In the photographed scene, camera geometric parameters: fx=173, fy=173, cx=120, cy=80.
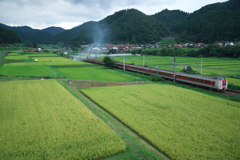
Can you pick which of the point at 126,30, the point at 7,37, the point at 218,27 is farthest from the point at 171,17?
the point at 7,37

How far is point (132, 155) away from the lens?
8578 millimetres

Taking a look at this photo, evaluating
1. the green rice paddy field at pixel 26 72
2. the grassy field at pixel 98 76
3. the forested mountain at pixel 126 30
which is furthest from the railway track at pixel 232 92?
the forested mountain at pixel 126 30

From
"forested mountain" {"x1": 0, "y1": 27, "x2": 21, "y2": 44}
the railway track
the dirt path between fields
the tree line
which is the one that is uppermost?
"forested mountain" {"x1": 0, "y1": 27, "x2": 21, "y2": 44}

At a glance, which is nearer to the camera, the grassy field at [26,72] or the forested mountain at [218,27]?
the grassy field at [26,72]

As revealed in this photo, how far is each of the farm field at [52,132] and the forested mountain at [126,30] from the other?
121 m

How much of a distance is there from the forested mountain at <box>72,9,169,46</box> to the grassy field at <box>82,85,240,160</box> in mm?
115335

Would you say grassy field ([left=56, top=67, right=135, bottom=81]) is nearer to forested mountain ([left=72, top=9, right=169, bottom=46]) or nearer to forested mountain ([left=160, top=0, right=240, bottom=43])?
forested mountain ([left=160, top=0, right=240, bottom=43])

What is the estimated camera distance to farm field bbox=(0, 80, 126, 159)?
8.29 m

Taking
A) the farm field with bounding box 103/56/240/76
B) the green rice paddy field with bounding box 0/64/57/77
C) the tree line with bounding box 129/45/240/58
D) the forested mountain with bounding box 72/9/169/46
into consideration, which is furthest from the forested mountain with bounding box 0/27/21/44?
the farm field with bounding box 103/56/240/76

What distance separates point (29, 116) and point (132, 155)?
8440mm

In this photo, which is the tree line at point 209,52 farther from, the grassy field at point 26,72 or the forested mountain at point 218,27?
the grassy field at point 26,72

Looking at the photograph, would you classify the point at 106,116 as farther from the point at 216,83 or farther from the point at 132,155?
the point at 216,83

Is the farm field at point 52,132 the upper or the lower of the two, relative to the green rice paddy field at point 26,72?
lower

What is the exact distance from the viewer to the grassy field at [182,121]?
8.89 meters
